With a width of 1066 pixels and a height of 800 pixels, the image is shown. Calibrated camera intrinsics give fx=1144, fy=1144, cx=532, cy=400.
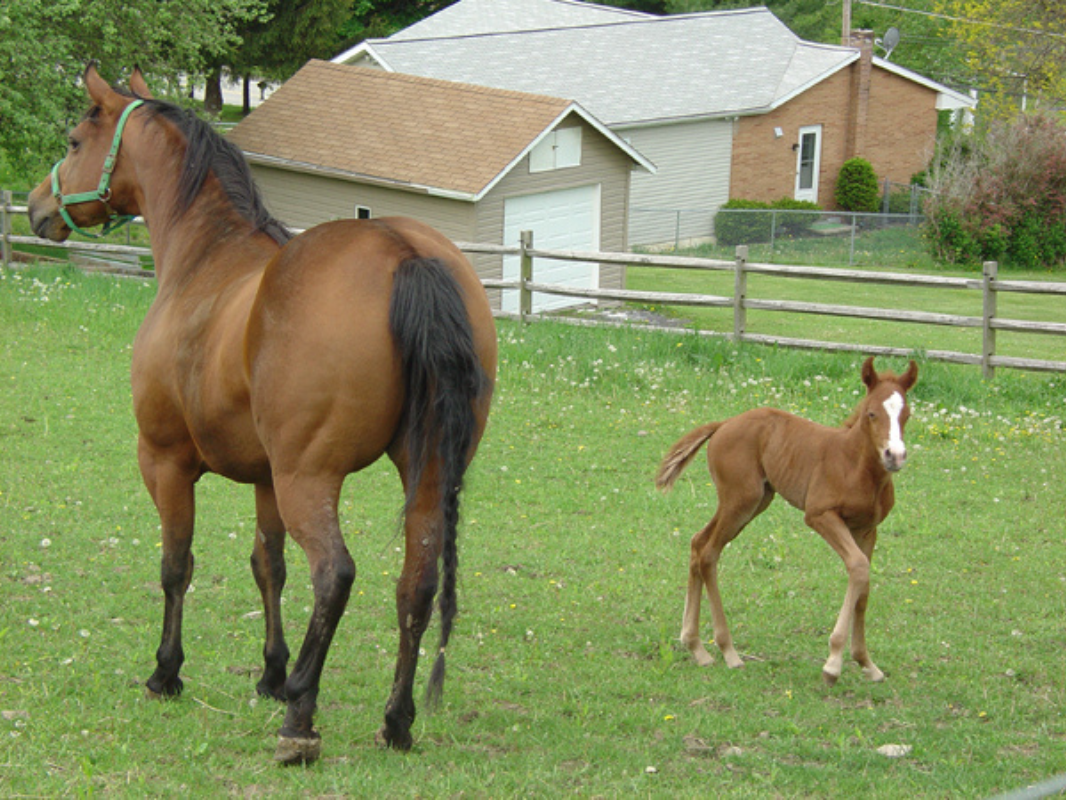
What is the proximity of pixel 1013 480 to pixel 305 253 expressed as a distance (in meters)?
6.79

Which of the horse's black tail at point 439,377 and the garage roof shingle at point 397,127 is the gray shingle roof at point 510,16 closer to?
the garage roof shingle at point 397,127

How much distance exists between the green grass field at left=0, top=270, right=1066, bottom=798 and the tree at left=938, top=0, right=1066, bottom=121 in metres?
13.4

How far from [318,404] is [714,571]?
2.57 meters

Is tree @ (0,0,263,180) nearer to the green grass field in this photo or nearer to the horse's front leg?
the green grass field

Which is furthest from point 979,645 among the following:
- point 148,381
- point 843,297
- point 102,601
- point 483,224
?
point 843,297

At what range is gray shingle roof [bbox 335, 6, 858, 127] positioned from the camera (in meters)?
31.6

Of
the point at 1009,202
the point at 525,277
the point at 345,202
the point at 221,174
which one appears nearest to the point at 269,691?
the point at 221,174

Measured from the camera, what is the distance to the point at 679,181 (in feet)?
109

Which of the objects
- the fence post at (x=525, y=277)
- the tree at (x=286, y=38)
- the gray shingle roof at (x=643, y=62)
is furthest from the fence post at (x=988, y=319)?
the tree at (x=286, y=38)

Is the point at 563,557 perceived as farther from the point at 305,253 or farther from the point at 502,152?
the point at 502,152

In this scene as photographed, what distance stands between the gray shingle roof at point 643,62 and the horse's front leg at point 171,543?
26532 millimetres

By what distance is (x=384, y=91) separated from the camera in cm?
2469

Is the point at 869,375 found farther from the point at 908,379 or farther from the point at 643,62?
the point at 643,62

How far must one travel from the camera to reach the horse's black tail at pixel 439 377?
4.25 meters
